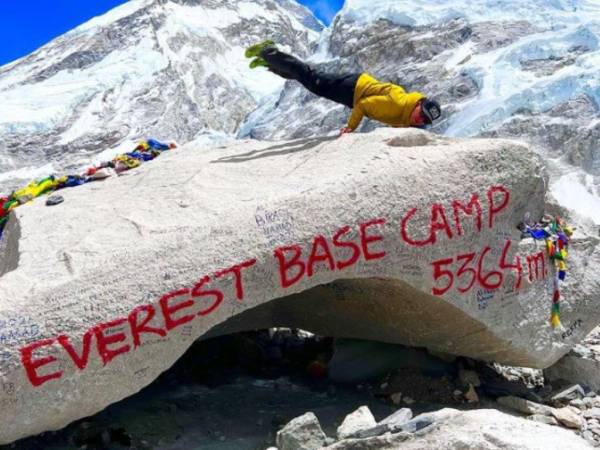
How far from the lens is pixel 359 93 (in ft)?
21.3

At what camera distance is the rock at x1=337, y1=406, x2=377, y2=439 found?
3432 mm

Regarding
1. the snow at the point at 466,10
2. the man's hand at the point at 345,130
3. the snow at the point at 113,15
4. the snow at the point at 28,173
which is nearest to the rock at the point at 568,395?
the man's hand at the point at 345,130

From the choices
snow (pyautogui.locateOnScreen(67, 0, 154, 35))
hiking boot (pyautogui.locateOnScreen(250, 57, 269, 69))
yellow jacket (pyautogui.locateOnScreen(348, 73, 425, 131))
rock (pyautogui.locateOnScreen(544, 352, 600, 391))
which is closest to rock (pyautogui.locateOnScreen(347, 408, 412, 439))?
rock (pyautogui.locateOnScreen(544, 352, 600, 391))

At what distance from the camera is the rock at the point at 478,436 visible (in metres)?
2.61

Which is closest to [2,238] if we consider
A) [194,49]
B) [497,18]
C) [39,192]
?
[39,192]

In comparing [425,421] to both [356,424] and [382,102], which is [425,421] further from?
[382,102]

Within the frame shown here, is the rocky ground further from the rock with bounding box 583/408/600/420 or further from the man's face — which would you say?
the man's face

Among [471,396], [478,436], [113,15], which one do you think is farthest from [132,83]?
[478,436]

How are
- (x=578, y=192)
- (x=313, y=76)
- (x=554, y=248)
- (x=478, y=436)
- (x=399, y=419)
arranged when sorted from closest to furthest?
(x=478, y=436), (x=399, y=419), (x=554, y=248), (x=313, y=76), (x=578, y=192)

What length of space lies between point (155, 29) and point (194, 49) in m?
6.37

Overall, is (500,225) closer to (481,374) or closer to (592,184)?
(481,374)

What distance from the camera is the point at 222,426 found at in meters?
4.59

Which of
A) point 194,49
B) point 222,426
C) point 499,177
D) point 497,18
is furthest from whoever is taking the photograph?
point 194,49

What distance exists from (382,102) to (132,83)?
7328cm
